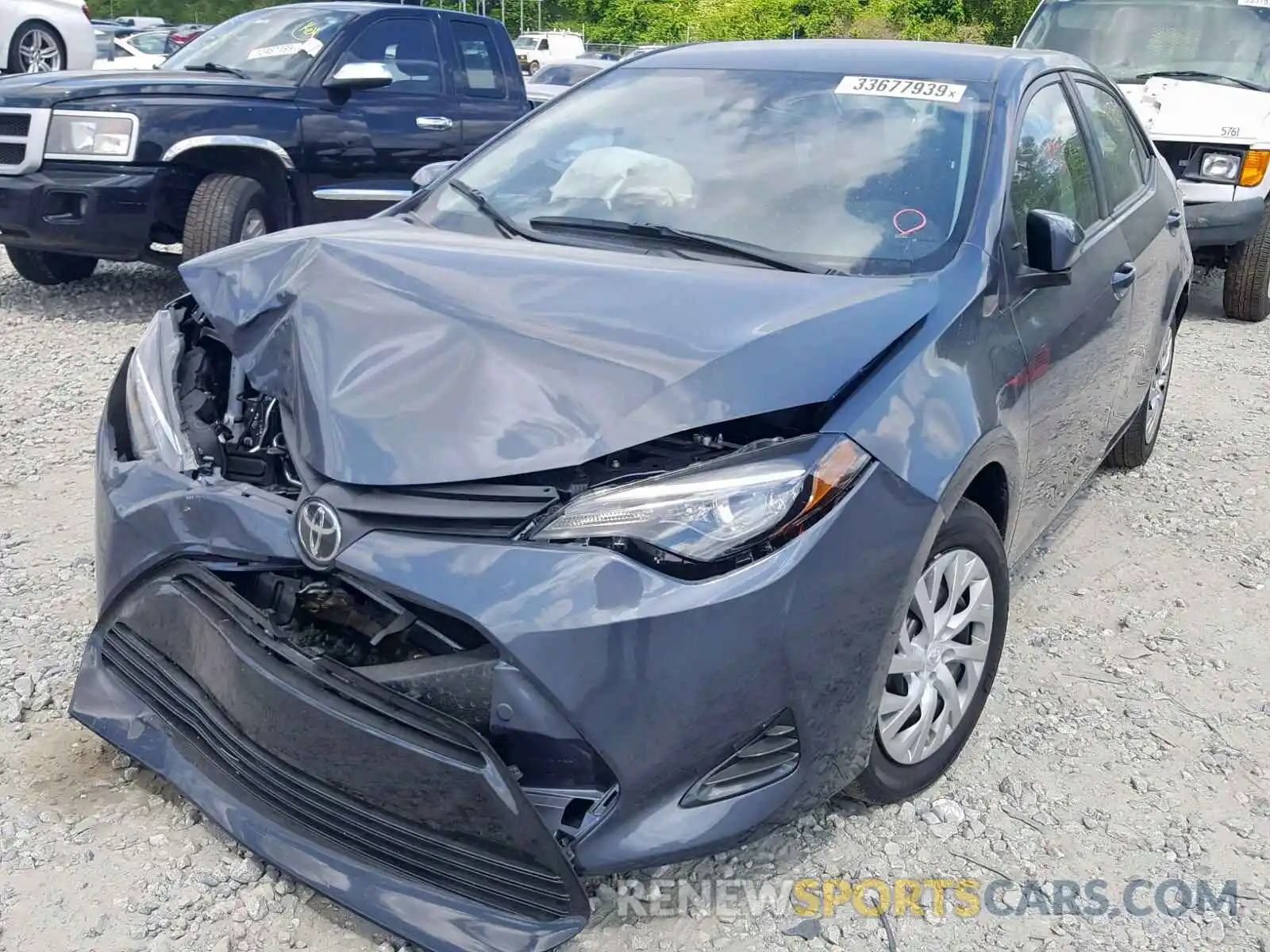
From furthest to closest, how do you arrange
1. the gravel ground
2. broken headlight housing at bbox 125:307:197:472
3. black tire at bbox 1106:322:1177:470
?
black tire at bbox 1106:322:1177:470 < broken headlight housing at bbox 125:307:197:472 < the gravel ground

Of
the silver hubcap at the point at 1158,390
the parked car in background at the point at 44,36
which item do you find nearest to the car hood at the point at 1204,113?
the silver hubcap at the point at 1158,390

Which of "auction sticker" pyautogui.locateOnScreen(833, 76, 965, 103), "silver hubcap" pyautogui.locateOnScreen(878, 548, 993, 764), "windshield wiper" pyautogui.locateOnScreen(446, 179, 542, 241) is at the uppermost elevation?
"auction sticker" pyautogui.locateOnScreen(833, 76, 965, 103)

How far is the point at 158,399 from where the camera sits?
2674mm

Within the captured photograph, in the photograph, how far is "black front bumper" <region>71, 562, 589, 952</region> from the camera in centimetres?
208

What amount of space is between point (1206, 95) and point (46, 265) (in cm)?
713

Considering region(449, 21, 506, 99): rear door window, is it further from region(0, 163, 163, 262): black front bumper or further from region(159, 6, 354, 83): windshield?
region(0, 163, 163, 262): black front bumper

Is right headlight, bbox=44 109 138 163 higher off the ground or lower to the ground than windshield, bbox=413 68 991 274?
lower

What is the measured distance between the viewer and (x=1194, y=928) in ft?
8.02

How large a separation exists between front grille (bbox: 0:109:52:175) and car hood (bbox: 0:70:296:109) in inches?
2.0

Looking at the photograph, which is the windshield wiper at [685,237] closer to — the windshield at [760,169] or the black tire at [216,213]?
the windshield at [760,169]

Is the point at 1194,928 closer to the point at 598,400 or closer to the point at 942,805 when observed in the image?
the point at 942,805

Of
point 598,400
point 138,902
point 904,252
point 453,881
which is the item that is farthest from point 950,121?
point 138,902

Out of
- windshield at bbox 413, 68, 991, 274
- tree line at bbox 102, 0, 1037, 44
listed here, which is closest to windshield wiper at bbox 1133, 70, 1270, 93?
windshield at bbox 413, 68, 991, 274

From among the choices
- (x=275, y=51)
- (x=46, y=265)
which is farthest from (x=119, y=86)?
(x=46, y=265)
